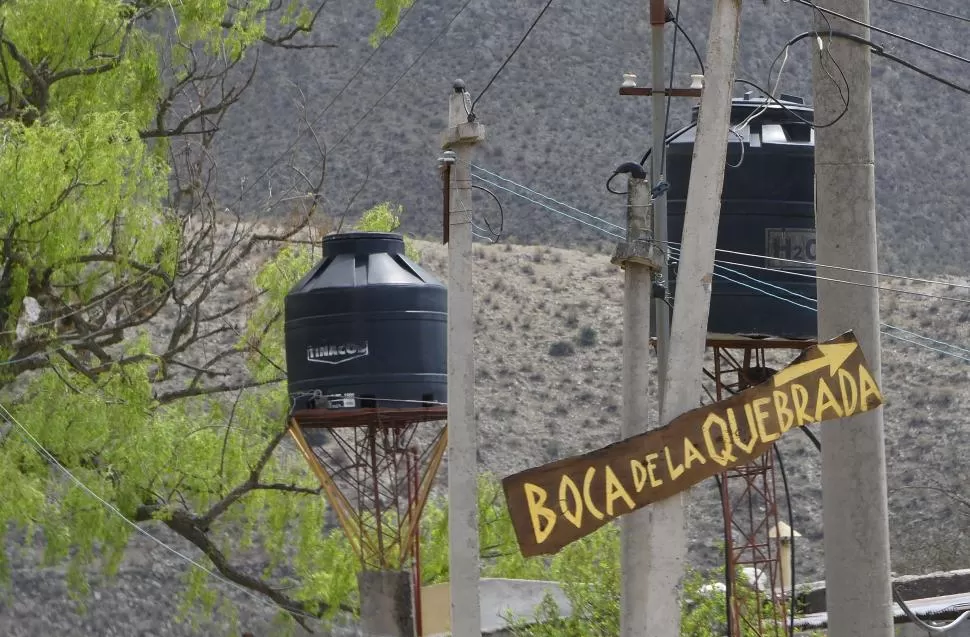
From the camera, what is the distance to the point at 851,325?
10281mm

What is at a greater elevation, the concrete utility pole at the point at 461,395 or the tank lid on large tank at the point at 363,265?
the tank lid on large tank at the point at 363,265

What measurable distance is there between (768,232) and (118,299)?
7683 mm

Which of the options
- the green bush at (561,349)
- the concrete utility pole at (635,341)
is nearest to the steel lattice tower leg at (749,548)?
the concrete utility pole at (635,341)

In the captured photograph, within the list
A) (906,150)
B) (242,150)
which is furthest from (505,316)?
(906,150)

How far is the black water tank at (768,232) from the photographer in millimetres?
14211

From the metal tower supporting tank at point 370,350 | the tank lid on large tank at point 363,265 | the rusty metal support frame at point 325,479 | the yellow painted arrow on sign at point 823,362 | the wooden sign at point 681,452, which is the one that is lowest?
the wooden sign at point 681,452

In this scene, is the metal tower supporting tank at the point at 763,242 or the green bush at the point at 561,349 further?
the green bush at the point at 561,349

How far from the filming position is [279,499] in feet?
69.1

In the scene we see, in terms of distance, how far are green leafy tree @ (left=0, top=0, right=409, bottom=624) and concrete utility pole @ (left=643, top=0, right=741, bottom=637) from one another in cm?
880

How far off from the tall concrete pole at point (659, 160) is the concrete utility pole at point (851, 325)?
6.77ft

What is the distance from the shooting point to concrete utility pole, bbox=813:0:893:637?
10.0m

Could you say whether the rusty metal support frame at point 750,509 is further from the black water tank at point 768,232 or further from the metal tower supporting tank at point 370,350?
the metal tower supporting tank at point 370,350

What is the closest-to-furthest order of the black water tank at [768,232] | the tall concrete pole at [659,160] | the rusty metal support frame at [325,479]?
the tall concrete pole at [659,160] → the black water tank at [768,232] → the rusty metal support frame at [325,479]

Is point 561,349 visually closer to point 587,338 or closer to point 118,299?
point 587,338
